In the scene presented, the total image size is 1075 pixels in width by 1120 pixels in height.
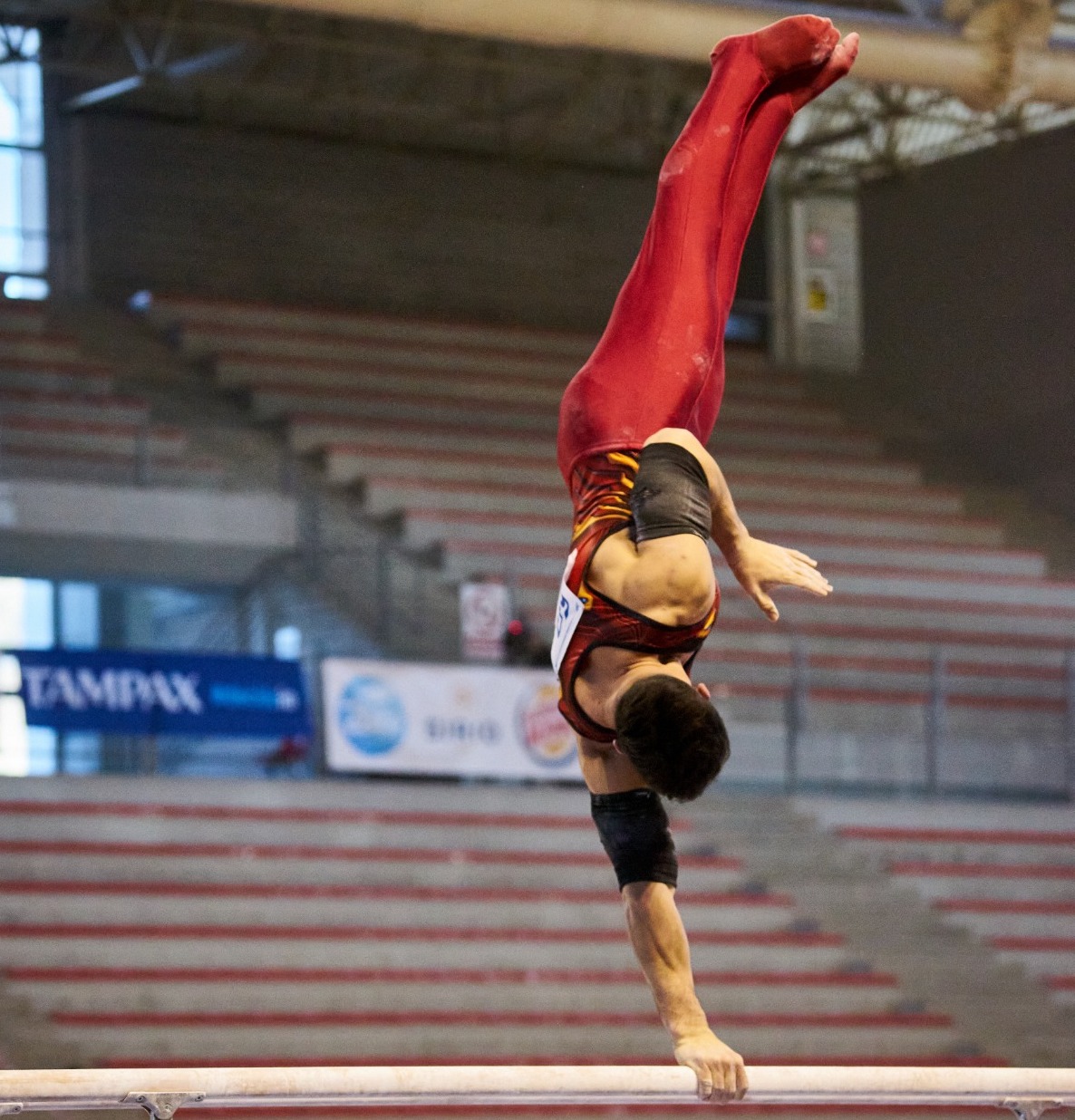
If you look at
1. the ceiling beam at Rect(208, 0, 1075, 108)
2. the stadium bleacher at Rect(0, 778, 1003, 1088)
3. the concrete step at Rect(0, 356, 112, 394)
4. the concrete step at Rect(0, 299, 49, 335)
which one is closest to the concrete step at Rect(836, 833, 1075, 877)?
the stadium bleacher at Rect(0, 778, 1003, 1088)

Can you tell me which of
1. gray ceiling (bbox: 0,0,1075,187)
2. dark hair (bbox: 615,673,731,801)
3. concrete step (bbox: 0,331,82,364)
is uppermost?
gray ceiling (bbox: 0,0,1075,187)

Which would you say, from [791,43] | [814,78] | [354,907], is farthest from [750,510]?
[791,43]

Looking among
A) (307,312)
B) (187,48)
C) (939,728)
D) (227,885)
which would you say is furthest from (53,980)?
(187,48)

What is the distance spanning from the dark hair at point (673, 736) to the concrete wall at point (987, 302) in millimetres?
10175

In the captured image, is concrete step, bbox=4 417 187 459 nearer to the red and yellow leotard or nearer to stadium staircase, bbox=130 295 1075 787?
stadium staircase, bbox=130 295 1075 787

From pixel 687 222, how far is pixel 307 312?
9314mm

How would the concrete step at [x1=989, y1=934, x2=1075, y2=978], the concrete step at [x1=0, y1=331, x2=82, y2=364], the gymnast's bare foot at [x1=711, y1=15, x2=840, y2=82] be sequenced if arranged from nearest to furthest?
the gymnast's bare foot at [x1=711, y1=15, x2=840, y2=82] < the concrete step at [x1=989, y1=934, x2=1075, y2=978] < the concrete step at [x1=0, y1=331, x2=82, y2=364]

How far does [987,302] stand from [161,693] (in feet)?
24.4

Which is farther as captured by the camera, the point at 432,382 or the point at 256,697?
the point at 432,382

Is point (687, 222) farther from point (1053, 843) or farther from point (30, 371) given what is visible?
point (30, 371)

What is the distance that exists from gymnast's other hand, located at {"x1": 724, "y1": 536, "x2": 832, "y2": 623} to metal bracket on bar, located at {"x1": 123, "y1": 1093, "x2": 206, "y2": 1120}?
4.31ft

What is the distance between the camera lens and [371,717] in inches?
332

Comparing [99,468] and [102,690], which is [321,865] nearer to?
[102,690]

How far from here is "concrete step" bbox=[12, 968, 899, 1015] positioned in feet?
24.0
